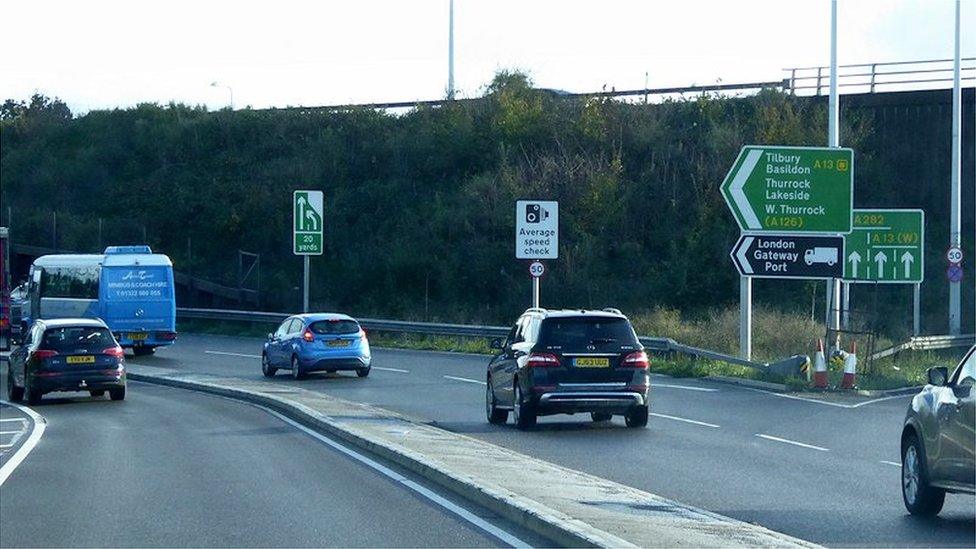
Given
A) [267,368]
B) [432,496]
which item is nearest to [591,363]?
[432,496]

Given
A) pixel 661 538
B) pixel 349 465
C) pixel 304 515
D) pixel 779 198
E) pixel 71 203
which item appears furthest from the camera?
pixel 71 203

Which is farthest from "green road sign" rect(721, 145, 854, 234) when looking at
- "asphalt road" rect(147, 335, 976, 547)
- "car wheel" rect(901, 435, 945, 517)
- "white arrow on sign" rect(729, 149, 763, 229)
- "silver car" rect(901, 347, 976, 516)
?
"car wheel" rect(901, 435, 945, 517)

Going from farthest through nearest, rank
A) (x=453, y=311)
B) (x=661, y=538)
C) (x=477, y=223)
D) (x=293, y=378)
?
(x=477, y=223) → (x=453, y=311) → (x=293, y=378) → (x=661, y=538)

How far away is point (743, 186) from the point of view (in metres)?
30.9

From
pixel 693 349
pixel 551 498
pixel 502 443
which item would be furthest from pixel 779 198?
pixel 551 498

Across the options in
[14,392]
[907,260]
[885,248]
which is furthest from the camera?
[885,248]

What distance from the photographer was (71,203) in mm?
72438

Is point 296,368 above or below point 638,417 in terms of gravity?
below

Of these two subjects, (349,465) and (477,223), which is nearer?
(349,465)

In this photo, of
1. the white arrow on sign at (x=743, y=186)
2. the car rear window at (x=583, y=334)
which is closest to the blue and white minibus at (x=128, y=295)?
the white arrow on sign at (x=743, y=186)

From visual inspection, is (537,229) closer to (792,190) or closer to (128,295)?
(792,190)

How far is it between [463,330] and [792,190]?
12.6 m

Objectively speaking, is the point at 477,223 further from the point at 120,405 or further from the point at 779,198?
the point at 120,405

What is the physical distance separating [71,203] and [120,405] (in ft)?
160
